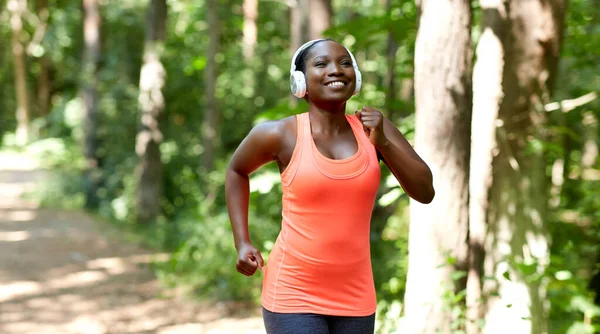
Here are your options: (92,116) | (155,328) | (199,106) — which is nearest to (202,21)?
(199,106)

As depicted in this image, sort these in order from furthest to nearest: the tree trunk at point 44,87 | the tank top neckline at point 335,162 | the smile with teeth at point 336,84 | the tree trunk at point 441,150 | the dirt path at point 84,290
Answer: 1. the tree trunk at point 44,87
2. the dirt path at point 84,290
3. the tree trunk at point 441,150
4. the smile with teeth at point 336,84
5. the tank top neckline at point 335,162

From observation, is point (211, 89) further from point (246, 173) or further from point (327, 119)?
point (327, 119)

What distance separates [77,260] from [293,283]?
1020 cm

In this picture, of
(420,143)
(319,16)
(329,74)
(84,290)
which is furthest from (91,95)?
(329,74)

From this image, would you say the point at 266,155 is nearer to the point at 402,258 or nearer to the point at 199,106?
the point at 402,258

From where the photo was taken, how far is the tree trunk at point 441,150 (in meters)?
4.60

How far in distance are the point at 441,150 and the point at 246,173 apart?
1.89 meters

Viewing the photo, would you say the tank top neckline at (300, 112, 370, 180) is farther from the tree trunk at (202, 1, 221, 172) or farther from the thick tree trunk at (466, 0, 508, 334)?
the tree trunk at (202, 1, 221, 172)

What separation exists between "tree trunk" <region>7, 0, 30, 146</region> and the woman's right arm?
32819 millimetres

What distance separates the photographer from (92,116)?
20344mm

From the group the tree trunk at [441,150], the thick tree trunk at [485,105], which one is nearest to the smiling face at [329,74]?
the tree trunk at [441,150]

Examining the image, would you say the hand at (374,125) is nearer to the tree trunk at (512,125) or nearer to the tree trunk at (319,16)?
the tree trunk at (512,125)

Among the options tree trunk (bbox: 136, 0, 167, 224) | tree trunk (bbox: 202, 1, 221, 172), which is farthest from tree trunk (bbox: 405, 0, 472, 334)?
tree trunk (bbox: 136, 0, 167, 224)

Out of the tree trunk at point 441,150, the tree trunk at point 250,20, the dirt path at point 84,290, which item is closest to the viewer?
the tree trunk at point 441,150
